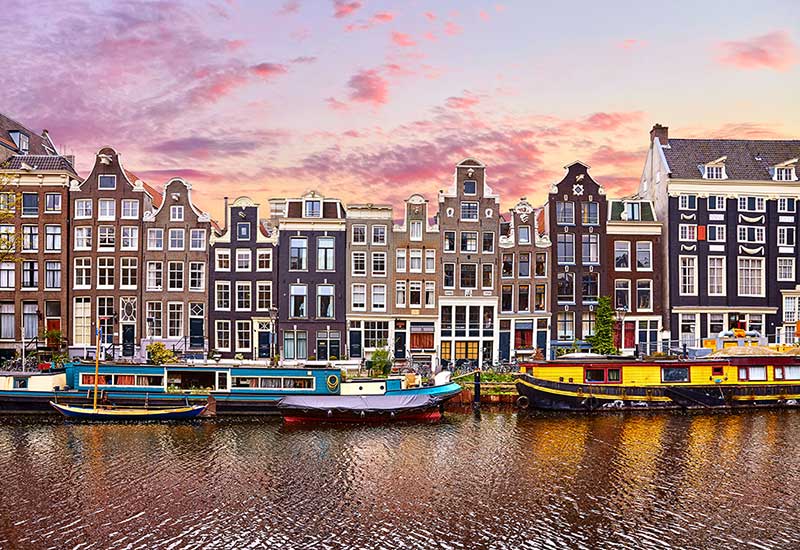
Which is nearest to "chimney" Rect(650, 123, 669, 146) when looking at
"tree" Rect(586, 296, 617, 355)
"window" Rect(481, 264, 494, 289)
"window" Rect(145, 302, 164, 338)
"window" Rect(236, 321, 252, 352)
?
"tree" Rect(586, 296, 617, 355)

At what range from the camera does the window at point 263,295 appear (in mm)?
66250

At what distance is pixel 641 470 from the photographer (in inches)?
1452

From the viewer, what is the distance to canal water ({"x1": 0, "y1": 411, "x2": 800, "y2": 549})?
28281mm

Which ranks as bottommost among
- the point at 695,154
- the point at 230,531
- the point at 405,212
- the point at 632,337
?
the point at 230,531

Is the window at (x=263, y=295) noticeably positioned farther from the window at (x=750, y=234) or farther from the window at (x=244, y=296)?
the window at (x=750, y=234)

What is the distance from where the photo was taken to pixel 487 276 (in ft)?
224

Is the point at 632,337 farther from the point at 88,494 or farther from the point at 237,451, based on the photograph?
the point at 88,494

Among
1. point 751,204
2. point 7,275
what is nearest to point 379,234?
point 7,275

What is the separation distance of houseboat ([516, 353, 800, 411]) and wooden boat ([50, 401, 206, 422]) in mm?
22783

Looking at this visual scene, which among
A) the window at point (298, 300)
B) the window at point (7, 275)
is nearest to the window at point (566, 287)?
the window at point (298, 300)

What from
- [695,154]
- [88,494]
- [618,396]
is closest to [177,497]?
[88,494]

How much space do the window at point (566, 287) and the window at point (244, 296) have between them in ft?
89.9

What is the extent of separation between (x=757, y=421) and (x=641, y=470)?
17.7m

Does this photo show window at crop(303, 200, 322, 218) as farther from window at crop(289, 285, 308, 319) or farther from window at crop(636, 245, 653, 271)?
window at crop(636, 245, 653, 271)
